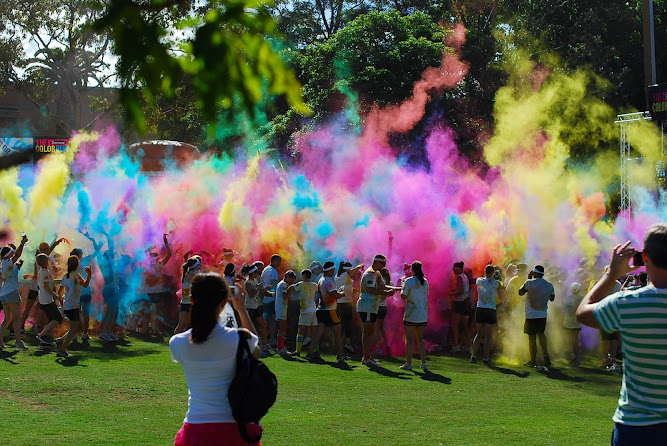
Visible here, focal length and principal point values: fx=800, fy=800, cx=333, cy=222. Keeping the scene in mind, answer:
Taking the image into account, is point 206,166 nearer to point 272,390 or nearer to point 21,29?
point 21,29

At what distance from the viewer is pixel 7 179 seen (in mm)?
21031

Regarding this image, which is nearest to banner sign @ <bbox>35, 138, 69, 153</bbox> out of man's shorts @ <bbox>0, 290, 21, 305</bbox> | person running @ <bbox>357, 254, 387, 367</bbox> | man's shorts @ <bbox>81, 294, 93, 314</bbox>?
man's shorts @ <bbox>81, 294, 93, 314</bbox>

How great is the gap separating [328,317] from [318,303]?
438mm

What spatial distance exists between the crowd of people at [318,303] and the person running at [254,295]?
0.07ft

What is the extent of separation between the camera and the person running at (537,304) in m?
13.1

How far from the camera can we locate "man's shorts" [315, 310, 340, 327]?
13.2 m

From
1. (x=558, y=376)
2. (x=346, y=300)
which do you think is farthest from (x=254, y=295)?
(x=558, y=376)

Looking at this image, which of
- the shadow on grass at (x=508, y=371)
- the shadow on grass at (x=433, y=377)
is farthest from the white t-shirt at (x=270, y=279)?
the shadow on grass at (x=508, y=371)

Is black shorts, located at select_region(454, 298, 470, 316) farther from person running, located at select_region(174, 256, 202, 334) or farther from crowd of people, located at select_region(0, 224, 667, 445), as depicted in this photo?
person running, located at select_region(174, 256, 202, 334)

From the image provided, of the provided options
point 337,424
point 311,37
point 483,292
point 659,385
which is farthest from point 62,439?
point 311,37

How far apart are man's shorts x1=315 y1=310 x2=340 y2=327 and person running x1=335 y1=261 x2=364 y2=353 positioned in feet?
2.37

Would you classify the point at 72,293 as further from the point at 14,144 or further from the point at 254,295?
the point at 14,144

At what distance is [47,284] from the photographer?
1277 centimetres

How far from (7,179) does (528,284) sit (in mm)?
14363
